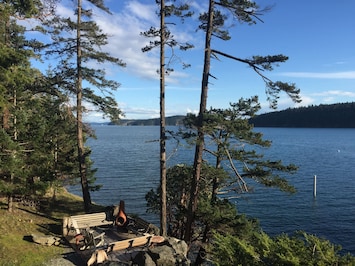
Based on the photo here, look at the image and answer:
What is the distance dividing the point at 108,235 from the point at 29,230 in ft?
12.2

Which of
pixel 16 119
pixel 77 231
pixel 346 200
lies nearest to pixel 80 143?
pixel 16 119

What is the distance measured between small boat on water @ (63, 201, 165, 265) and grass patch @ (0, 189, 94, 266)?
91cm

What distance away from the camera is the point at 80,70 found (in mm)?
18125

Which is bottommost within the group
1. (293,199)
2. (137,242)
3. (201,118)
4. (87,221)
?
(293,199)

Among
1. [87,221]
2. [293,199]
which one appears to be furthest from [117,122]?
[293,199]

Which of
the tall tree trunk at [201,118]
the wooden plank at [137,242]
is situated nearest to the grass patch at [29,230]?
the wooden plank at [137,242]

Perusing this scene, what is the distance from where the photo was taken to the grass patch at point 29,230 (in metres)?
12.4

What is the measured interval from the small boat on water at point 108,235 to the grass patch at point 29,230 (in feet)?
2.97

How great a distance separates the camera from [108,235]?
51.3ft

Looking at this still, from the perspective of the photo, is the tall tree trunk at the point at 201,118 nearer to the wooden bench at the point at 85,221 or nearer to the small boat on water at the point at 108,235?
the small boat on water at the point at 108,235

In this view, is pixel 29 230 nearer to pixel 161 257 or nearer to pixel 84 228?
pixel 84 228

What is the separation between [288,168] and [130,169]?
122ft

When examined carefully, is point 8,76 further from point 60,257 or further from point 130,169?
point 130,169

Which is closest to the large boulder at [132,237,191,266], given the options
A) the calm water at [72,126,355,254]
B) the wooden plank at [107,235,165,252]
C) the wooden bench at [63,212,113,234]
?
the wooden plank at [107,235,165,252]
